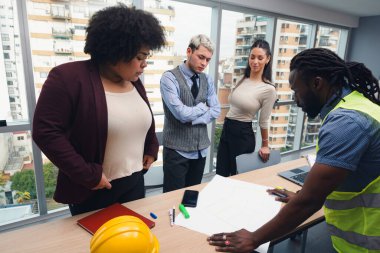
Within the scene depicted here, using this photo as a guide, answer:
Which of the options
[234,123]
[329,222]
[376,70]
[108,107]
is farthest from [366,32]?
[108,107]

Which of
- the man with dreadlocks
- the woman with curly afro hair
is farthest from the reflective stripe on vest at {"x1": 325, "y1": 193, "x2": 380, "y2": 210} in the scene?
the woman with curly afro hair

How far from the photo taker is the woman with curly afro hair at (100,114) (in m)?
1.07

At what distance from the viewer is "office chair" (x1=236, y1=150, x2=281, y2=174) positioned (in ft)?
6.47

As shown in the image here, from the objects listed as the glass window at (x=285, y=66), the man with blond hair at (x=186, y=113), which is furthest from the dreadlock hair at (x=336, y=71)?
the glass window at (x=285, y=66)

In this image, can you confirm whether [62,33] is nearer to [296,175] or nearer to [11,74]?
[11,74]

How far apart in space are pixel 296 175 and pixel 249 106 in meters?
0.74

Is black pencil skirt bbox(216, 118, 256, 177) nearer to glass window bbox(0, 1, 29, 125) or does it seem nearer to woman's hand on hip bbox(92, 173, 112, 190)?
woman's hand on hip bbox(92, 173, 112, 190)

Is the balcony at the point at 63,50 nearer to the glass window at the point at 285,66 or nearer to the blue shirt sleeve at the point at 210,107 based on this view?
the blue shirt sleeve at the point at 210,107

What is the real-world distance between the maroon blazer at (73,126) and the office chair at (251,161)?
43.4 inches

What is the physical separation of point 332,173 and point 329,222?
365 millimetres

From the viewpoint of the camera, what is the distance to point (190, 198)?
53.3 inches

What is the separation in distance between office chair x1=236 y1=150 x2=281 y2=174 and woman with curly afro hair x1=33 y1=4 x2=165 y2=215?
0.90 meters

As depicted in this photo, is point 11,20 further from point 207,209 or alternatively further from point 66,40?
point 207,209

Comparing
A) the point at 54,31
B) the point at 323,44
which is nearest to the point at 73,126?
the point at 54,31
